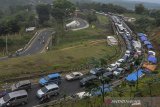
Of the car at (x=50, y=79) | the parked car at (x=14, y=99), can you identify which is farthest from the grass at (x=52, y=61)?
the parked car at (x=14, y=99)

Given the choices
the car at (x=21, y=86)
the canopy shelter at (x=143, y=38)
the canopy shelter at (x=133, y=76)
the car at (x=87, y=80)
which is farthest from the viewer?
the canopy shelter at (x=143, y=38)

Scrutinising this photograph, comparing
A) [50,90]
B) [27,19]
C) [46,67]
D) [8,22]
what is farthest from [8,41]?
[50,90]

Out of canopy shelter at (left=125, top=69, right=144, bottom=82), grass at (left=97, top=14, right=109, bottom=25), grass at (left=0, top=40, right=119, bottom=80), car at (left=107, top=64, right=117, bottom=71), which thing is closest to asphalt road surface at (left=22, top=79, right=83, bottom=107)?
grass at (left=0, top=40, right=119, bottom=80)

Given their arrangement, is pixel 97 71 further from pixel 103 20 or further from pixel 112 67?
pixel 103 20

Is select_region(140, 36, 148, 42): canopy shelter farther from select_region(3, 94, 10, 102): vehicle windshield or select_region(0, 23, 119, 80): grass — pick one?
select_region(3, 94, 10, 102): vehicle windshield

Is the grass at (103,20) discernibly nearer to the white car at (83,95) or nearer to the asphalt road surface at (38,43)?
the asphalt road surface at (38,43)
